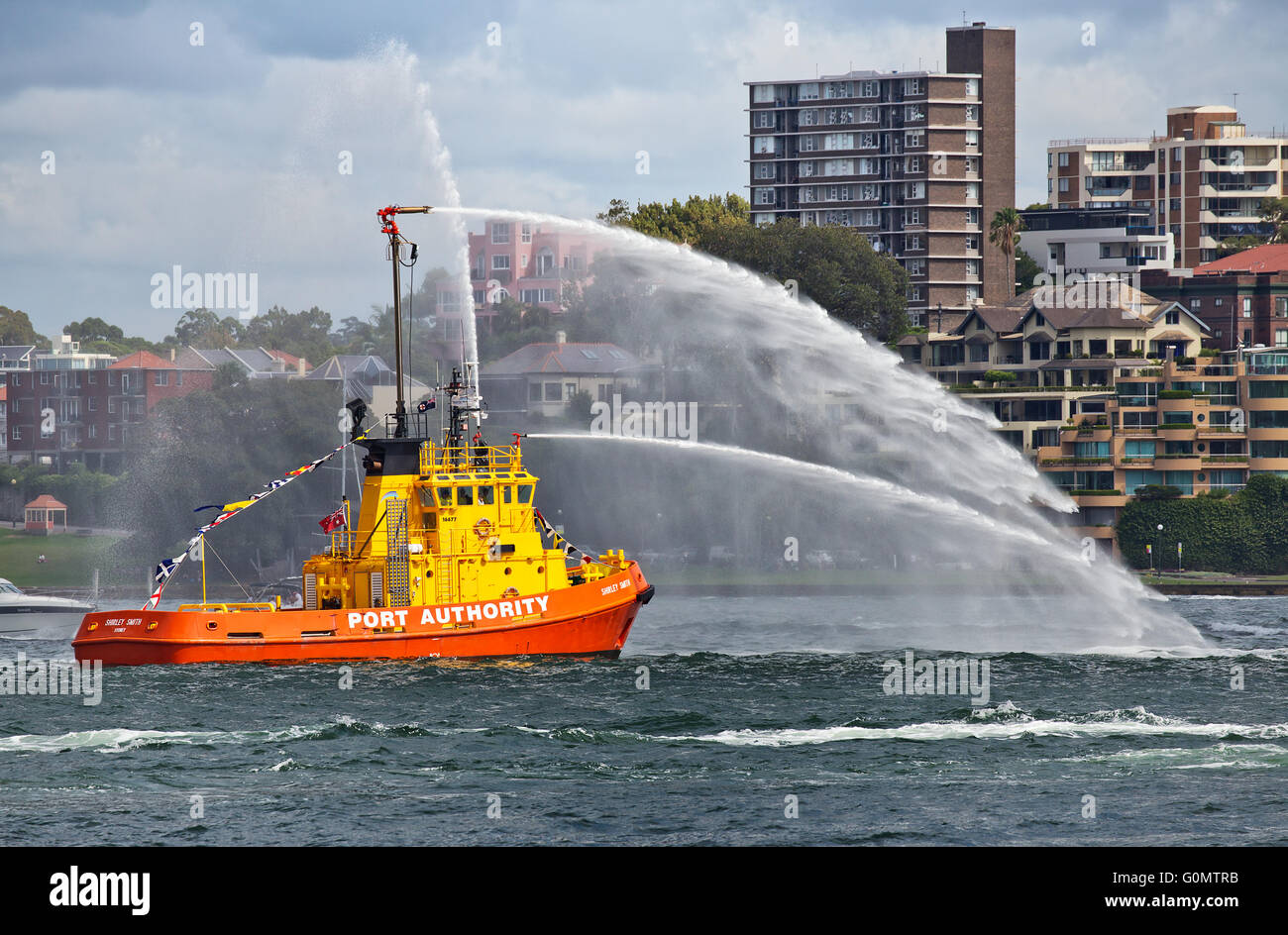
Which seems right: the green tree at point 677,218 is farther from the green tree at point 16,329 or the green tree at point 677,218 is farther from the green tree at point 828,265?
the green tree at point 16,329

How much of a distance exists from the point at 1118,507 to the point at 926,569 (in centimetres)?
1734

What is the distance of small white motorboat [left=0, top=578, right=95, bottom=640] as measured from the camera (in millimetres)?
71812

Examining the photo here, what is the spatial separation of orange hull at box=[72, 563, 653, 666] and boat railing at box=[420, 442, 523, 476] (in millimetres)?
4002

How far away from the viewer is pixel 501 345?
3831 inches

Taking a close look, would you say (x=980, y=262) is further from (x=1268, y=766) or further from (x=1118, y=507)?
(x=1268, y=766)

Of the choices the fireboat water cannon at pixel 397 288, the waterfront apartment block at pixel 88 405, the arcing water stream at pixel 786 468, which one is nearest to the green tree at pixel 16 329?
the waterfront apartment block at pixel 88 405

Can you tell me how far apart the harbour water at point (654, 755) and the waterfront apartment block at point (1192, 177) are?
133 m

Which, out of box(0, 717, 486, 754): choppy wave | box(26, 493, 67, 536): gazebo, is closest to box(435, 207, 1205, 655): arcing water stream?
box(0, 717, 486, 754): choppy wave

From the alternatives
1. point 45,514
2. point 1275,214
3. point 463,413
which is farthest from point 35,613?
point 1275,214

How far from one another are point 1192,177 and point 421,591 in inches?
5787

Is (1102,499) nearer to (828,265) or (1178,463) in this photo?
(1178,463)
